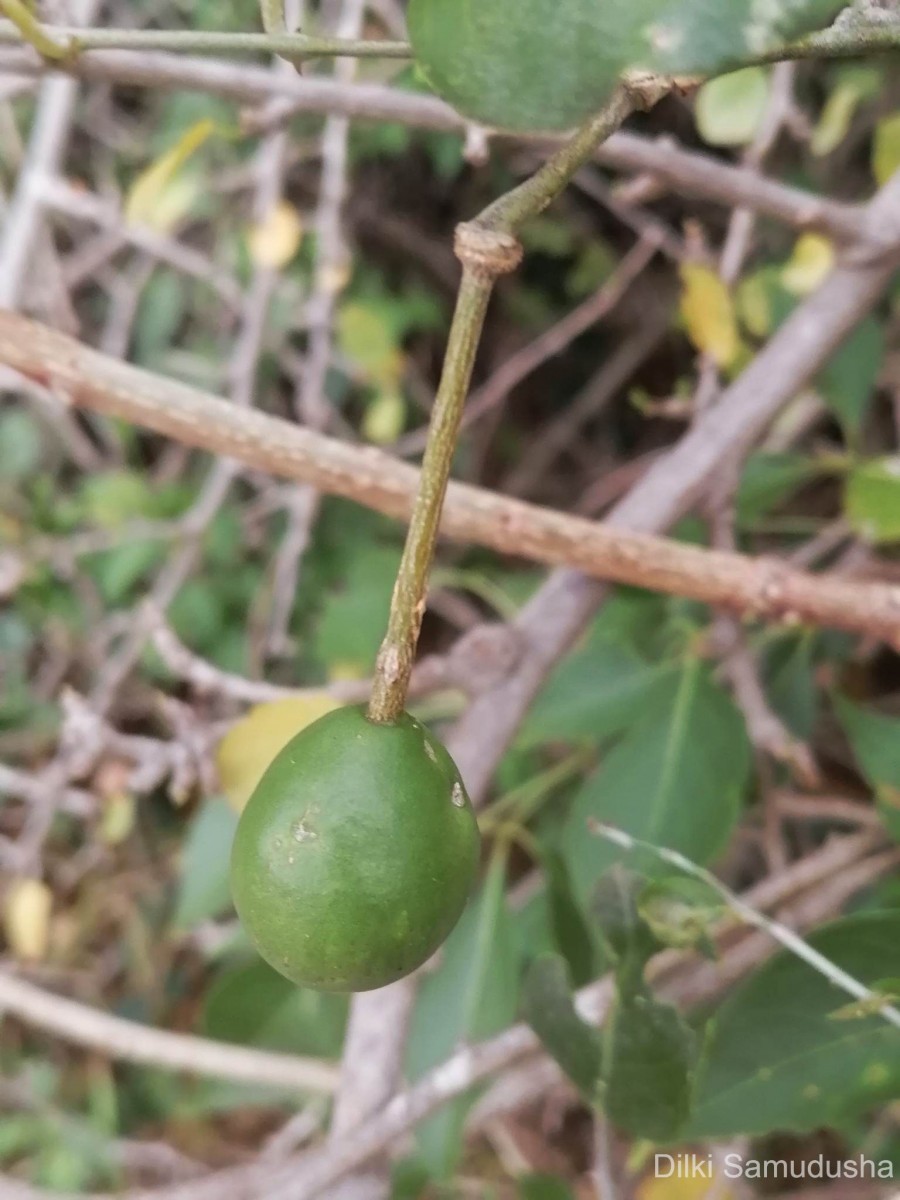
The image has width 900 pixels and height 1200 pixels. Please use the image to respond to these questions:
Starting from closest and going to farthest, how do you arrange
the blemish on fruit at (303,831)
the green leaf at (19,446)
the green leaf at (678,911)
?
the blemish on fruit at (303,831) → the green leaf at (678,911) → the green leaf at (19,446)

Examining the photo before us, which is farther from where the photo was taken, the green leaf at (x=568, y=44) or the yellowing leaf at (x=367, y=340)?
the yellowing leaf at (x=367, y=340)

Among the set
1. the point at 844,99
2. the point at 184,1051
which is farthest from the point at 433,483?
the point at 184,1051

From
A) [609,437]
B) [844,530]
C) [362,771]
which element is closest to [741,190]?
[844,530]

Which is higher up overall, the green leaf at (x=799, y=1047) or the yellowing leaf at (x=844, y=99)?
the yellowing leaf at (x=844, y=99)

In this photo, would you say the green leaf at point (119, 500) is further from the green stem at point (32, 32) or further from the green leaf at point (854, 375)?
the green stem at point (32, 32)

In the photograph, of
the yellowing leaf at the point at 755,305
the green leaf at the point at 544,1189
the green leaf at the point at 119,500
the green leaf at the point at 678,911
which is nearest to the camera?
the green leaf at the point at 678,911

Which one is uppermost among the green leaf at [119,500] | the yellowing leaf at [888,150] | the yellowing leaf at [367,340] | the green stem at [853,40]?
the yellowing leaf at [367,340]

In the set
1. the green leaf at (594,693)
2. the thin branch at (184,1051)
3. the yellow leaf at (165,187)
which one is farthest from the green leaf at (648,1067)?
the yellow leaf at (165,187)
